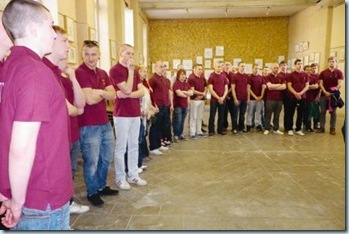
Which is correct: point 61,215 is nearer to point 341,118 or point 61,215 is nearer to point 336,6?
point 341,118

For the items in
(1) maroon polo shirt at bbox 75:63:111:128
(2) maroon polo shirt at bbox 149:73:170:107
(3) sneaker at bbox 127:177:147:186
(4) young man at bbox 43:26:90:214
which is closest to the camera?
(4) young man at bbox 43:26:90:214

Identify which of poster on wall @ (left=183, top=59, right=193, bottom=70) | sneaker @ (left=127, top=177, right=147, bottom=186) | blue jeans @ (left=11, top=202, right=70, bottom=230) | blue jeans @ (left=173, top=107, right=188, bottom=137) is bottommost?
sneaker @ (left=127, top=177, right=147, bottom=186)

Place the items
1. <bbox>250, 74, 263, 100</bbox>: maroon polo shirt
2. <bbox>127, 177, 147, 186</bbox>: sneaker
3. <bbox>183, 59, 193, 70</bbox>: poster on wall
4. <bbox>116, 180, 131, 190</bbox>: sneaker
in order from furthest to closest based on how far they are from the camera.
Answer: <bbox>183, 59, 193, 70</bbox>: poster on wall → <bbox>250, 74, 263, 100</bbox>: maroon polo shirt → <bbox>127, 177, 147, 186</bbox>: sneaker → <bbox>116, 180, 131, 190</bbox>: sneaker

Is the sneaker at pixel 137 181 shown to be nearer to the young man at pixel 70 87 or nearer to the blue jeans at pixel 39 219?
the young man at pixel 70 87

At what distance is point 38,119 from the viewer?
1.19 m

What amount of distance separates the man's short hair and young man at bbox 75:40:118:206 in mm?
1514

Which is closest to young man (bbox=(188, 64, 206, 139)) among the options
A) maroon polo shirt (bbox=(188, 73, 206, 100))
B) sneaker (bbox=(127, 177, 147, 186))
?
maroon polo shirt (bbox=(188, 73, 206, 100))

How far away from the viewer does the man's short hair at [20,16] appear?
1244 millimetres

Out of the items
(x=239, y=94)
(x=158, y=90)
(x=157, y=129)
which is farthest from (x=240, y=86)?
(x=157, y=129)

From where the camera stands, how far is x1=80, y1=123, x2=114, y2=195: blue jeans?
9.38ft

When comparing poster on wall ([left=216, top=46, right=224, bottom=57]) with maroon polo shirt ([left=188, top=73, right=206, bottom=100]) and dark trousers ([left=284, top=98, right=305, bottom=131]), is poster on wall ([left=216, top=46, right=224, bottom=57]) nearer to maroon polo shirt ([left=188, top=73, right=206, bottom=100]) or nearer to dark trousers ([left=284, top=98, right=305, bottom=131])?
dark trousers ([left=284, top=98, right=305, bottom=131])

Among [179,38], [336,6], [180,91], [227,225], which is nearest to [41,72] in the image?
[227,225]

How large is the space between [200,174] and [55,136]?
9.67 feet

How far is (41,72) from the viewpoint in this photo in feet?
3.97
